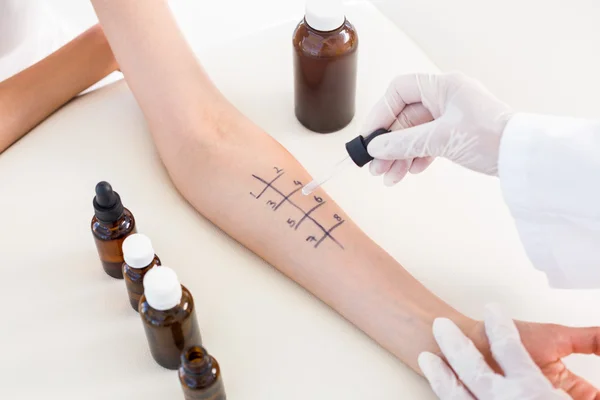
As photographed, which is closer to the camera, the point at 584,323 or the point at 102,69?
the point at 584,323

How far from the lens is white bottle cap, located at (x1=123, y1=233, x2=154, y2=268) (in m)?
0.89

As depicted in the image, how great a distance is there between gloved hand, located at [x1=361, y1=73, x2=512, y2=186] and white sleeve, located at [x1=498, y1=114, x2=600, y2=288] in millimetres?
51

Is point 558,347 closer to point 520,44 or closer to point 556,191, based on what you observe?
point 556,191

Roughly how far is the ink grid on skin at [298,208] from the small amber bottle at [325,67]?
161 mm

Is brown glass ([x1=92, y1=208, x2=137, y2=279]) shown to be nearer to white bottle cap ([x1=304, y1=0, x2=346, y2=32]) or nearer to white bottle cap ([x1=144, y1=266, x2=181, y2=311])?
white bottle cap ([x1=144, y1=266, x2=181, y2=311])

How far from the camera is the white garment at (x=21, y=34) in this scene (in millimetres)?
1528

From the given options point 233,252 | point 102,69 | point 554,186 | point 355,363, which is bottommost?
point 355,363

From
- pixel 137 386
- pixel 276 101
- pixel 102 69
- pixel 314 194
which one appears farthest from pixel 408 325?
pixel 102 69

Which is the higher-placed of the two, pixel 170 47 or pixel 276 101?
pixel 170 47

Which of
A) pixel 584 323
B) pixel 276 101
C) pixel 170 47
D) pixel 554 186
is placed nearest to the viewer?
pixel 554 186

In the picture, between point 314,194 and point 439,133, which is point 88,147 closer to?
point 314,194

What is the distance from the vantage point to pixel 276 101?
4.29 feet

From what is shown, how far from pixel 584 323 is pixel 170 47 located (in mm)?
770

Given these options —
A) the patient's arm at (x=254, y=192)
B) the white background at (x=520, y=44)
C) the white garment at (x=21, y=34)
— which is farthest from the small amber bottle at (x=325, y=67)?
the white garment at (x=21, y=34)
